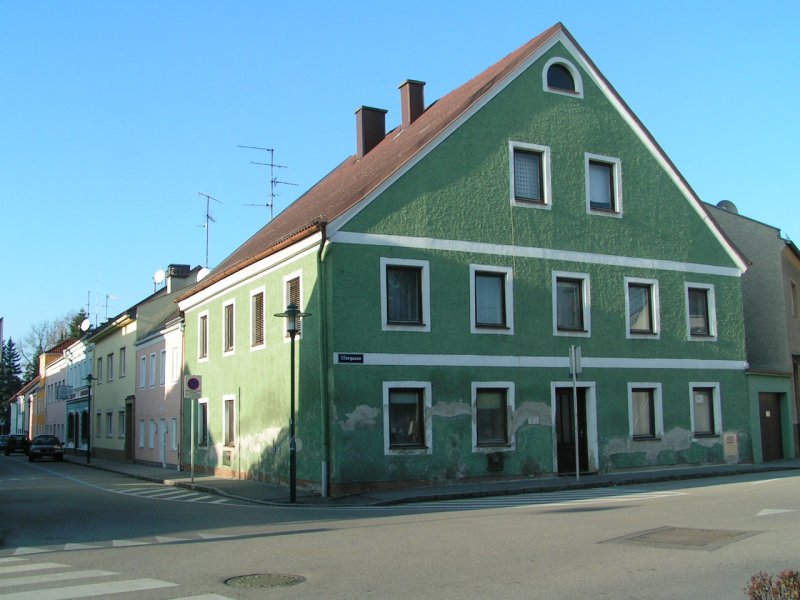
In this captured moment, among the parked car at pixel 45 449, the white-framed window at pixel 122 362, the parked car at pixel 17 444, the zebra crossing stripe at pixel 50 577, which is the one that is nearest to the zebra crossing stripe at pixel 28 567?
the zebra crossing stripe at pixel 50 577

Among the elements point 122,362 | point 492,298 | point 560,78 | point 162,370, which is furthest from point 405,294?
point 122,362

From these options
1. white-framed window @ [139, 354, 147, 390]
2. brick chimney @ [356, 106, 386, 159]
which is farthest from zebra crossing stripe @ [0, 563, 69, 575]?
white-framed window @ [139, 354, 147, 390]

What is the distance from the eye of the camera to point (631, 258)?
25344 mm

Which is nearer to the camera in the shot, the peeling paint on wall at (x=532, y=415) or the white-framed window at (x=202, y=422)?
the peeling paint on wall at (x=532, y=415)

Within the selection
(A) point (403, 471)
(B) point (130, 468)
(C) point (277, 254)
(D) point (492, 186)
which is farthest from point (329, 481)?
(B) point (130, 468)

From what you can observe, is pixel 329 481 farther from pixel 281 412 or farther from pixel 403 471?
pixel 281 412

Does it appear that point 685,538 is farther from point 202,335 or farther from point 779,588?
point 202,335

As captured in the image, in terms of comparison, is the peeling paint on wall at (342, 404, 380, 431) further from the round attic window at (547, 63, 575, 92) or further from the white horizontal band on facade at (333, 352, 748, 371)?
the round attic window at (547, 63, 575, 92)

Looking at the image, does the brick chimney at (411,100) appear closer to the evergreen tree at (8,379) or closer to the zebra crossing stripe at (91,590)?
the zebra crossing stripe at (91,590)

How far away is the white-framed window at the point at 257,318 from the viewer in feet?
82.2

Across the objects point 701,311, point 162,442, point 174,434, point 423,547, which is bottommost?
point 423,547

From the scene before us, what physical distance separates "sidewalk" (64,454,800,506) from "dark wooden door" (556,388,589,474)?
1.91ft

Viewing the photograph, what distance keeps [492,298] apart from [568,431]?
4362 millimetres

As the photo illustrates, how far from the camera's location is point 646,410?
82.5 feet
